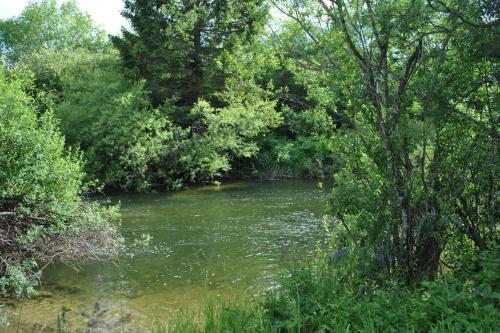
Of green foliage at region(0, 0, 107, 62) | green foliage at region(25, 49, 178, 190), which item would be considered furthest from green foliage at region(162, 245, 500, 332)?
green foliage at region(0, 0, 107, 62)

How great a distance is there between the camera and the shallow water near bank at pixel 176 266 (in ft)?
25.8

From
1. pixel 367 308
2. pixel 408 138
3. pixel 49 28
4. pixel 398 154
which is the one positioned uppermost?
pixel 49 28

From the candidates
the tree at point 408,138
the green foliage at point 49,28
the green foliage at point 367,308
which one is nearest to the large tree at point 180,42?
the tree at point 408,138

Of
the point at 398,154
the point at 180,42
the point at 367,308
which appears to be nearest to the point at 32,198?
the point at 398,154

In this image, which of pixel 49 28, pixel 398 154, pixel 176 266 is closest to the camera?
pixel 398 154

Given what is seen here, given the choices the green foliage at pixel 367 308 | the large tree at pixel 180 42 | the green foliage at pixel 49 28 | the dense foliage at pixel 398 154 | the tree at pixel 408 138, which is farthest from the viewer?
the green foliage at pixel 49 28

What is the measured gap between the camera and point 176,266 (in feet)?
35.2

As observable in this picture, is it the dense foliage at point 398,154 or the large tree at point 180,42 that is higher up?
the large tree at point 180,42

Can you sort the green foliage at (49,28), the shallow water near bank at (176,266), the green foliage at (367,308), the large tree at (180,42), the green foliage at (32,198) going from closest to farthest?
the green foliage at (367,308) → the shallow water near bank at (176,266) → the green foliage at (32,198) → the large tree at (180,42) → the green foliage at (49,28)

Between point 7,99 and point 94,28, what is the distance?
46981 mm

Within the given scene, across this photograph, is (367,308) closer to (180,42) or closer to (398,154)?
(398,154)

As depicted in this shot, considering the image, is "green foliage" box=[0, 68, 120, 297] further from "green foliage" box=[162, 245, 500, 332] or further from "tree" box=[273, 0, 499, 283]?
"tree" box=[273, 0, 499, 283]

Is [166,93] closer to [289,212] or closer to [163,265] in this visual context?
[289,212]

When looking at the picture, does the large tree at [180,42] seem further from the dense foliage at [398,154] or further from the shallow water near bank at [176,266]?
the dense foliage at [398,154]
